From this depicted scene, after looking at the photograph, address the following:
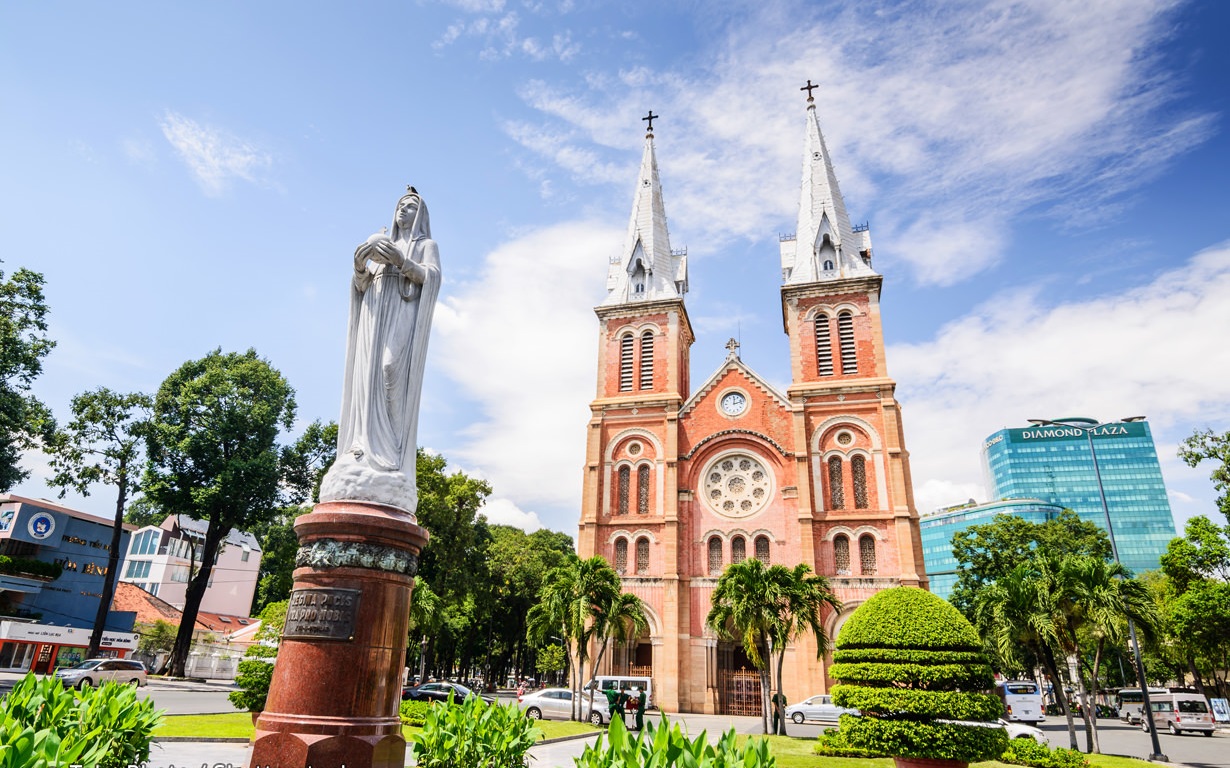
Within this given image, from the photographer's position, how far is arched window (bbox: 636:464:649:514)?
32531 mm

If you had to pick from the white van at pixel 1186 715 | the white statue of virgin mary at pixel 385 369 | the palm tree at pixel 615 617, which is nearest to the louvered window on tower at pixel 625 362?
the palm tree at pixel 615 617

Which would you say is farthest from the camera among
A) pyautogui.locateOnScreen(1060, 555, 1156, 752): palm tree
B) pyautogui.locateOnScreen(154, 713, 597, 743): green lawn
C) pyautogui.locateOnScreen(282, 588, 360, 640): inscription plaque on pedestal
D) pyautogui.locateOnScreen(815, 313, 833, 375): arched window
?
pyautogui.locateOnScreen(815, 313, 833, 375): arched window

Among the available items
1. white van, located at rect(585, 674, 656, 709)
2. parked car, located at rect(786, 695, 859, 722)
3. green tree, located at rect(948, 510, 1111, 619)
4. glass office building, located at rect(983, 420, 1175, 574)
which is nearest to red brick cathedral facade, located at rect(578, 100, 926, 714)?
white van, located at rect(585, 674, 656, 709)

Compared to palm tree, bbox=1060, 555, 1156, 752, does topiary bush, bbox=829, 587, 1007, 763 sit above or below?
below

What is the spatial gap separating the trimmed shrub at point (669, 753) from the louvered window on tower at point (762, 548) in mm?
27157

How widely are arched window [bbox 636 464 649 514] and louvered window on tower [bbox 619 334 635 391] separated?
427cm

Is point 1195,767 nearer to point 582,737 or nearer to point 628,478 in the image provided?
point 582,737

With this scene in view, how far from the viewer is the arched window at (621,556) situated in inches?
1239

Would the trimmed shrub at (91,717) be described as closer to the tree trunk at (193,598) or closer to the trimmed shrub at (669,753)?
the trimmed shrub at (669,753)

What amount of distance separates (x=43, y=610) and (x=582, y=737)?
100 ft

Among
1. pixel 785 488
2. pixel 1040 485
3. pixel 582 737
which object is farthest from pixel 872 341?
pixel 1040 485

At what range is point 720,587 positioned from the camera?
69.7ft

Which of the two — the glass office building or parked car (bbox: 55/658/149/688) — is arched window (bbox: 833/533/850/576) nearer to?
parked car (bbox: 55/658/149/688)

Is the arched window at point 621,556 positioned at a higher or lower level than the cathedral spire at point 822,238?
lower
